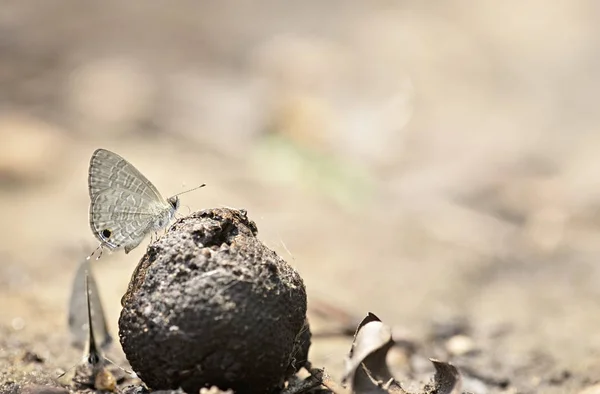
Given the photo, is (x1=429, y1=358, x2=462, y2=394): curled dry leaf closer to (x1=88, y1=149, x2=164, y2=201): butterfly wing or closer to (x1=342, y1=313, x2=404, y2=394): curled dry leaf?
(x1=342, y1=313, x2=404, y2=394): curled dry leaf

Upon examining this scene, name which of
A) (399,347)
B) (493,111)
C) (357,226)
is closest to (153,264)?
(399,347)

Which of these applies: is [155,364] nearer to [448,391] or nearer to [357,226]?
Answer: [448,391]

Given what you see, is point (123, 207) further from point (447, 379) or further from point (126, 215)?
point (447, 379)

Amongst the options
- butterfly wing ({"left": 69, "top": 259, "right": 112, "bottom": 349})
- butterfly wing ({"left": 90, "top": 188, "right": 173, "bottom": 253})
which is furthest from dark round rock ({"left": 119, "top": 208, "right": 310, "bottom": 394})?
butterfly wing ({"left": 69, "top": 259, "right": 112, "bottom": 349})

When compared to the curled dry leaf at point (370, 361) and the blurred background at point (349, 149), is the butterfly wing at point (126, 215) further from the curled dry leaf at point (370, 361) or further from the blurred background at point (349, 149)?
the curled dry leaf at point (370, 361)

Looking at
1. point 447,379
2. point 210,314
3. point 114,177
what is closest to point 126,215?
point 114,177

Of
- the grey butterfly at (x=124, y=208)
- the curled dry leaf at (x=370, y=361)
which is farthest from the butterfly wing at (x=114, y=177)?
the curled dry leaf at (x=370, y=361)
